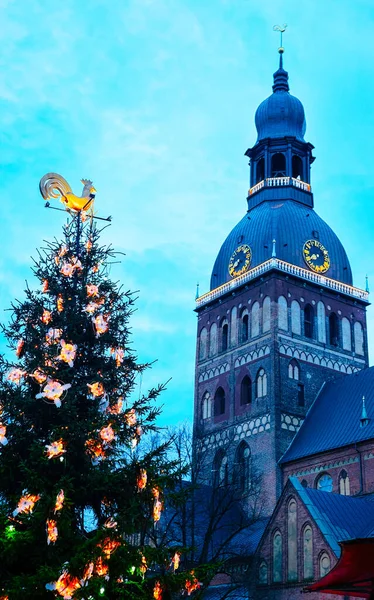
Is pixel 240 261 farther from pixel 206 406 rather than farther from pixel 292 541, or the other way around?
pixel 292 541

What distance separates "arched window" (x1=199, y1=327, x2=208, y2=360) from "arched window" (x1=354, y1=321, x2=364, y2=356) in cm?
934

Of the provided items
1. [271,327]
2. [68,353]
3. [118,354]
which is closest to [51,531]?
[68,353]

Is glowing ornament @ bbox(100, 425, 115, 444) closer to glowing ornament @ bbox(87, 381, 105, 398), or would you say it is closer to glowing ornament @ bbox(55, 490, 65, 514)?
glowing ornament @ bbox(87, 381, 105, 398)

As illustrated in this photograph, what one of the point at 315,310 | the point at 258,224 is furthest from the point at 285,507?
the point at 258,224

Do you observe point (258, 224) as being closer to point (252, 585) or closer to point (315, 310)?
point (315, 310)

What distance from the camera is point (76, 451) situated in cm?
1523

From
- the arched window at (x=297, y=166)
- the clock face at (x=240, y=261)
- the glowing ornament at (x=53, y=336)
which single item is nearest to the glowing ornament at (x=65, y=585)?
the glowing ornament at (x=53, y=336)

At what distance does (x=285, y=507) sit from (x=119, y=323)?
18.6 metres

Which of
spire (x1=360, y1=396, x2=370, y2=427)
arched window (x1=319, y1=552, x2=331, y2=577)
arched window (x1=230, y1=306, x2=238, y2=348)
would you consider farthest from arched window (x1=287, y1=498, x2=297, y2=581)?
arched window (x1=230, y1=306, x2=238, y2=348)

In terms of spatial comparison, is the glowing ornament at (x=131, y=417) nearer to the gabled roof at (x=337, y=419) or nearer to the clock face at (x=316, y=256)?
the gabled roof at (x=337, y=419)

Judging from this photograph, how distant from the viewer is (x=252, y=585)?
33.0 m

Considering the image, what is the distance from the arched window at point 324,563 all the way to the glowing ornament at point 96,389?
17.7 m

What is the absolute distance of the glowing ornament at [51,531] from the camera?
13758 millimetres

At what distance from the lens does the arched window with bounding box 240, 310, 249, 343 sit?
4794 centimetres
